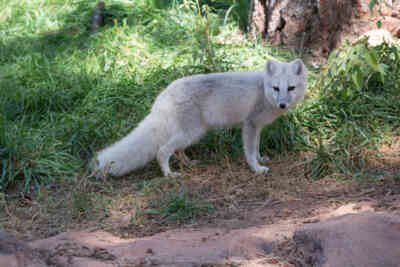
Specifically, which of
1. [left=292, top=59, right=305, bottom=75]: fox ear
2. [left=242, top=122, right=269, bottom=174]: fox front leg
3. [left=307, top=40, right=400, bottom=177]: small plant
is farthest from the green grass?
[left=292, top=59, right=305, bottom=75]: fox ear

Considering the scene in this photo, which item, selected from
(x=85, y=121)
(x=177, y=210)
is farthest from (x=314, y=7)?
(x=177, y=210)

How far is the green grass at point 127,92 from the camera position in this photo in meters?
4.57

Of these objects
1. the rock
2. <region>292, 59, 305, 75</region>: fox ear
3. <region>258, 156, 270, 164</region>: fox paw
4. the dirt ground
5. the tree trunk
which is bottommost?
<region>258, 156, 270, 164</region>: fox paw

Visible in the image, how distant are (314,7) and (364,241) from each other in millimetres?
4486

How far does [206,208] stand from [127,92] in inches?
95.8

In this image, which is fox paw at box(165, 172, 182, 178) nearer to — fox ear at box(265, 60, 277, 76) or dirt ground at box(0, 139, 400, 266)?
dirt ground at box(0, 139, 400, 266)

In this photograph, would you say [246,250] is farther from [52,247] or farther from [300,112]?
[300,112]

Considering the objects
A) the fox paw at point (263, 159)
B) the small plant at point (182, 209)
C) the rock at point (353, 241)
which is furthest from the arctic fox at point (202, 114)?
the rock at point (353, 241)

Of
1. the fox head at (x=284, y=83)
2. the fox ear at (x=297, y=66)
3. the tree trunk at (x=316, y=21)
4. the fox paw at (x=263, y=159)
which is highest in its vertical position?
the tree trunk at (x=316, y=21)

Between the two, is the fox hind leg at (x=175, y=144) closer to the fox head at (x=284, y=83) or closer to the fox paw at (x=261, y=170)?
the fox paw at (x=261, y=170)

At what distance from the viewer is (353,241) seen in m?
2.40

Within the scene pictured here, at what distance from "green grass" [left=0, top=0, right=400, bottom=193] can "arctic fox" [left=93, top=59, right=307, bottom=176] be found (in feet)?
1.39

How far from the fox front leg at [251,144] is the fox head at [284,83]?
0.37m

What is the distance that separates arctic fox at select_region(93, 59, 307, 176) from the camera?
4453 millimetres
